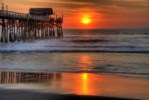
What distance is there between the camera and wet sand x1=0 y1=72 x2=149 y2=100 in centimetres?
895

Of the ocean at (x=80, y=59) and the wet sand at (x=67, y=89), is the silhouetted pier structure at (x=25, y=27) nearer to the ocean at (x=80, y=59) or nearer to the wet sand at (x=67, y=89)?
the ocean at (x=80, y=59)

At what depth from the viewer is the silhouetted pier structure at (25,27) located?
45784mm

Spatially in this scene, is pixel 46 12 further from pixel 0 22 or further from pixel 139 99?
pixel 139 99

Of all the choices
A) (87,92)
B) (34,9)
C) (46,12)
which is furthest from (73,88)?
(34,9)

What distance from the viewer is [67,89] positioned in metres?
10.1

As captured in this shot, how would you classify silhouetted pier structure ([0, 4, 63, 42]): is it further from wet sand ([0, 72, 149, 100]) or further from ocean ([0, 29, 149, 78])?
wet sand ([0, 72, 149, 100])

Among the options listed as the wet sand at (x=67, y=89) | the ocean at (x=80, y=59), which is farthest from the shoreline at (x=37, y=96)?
the ocean at (x=80, y=59)

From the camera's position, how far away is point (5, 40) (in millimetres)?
45438

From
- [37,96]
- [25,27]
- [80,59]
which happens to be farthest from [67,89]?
[25,27]

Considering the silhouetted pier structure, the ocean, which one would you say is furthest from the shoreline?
the silhouetted pier structure

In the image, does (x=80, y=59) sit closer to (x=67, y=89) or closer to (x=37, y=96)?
(x=67, y=89)

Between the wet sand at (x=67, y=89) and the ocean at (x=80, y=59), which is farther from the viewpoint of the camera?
the ocean at (x=80, y=59)

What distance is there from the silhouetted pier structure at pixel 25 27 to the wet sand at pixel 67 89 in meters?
31.6

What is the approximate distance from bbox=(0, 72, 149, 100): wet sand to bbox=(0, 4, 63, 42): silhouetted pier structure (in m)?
31.6
